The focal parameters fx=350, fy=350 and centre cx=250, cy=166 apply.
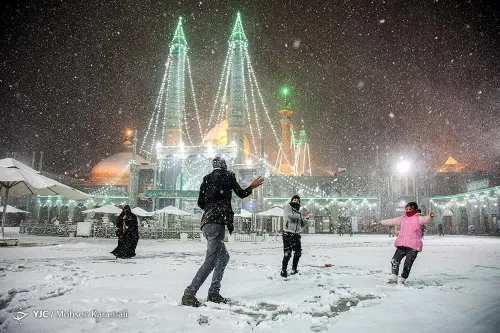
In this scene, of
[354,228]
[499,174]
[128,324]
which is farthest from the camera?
[354,228]

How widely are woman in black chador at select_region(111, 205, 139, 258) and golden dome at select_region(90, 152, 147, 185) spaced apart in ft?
147

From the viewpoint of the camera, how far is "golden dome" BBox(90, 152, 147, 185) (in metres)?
54.6

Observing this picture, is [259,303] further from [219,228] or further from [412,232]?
[412,232]

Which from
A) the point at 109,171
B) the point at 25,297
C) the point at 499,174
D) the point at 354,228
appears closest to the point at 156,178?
the point at 109,171

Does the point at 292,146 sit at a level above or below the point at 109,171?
above

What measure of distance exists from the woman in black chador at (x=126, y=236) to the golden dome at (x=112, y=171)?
1765 inches

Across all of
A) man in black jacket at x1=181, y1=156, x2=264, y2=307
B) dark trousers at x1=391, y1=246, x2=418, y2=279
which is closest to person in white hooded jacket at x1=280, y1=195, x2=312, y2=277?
dark trousers at x1=391, y1=246, x2=418, y2=279

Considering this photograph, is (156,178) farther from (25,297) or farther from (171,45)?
(25,297)

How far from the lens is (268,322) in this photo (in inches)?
127

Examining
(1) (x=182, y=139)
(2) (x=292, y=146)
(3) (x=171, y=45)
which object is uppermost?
(3) (x=171, y=45)

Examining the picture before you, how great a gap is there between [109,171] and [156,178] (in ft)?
54.8

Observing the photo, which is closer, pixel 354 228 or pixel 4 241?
pixel 4 241

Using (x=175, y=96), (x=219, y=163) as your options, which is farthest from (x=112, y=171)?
(x=219, y=163)

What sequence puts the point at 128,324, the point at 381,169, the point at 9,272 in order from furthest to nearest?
the point at 381,169, the point at 9,272, the point at 128,324
